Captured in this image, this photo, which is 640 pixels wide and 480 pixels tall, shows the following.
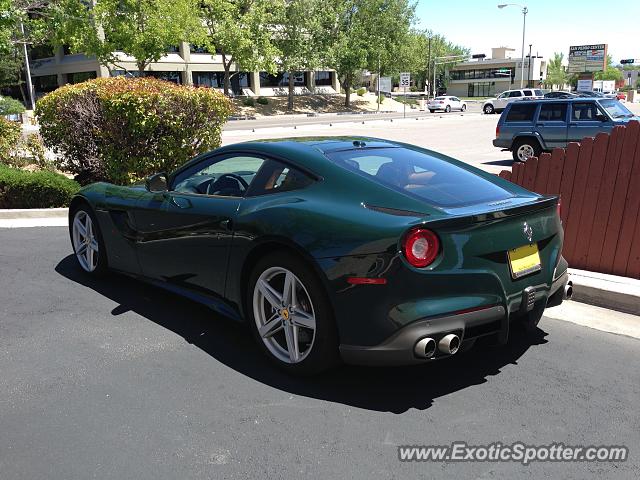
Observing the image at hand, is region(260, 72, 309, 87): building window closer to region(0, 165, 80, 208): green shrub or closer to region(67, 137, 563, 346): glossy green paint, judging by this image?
region(0, 165, 80, 208): green shrub


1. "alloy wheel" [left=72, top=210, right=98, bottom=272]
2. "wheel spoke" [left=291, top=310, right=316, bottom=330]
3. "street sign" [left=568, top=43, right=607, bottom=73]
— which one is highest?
"street sign" [left=568, top=43, right=607, bottom=73]

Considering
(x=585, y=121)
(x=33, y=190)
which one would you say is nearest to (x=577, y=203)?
(x=33, y=190)

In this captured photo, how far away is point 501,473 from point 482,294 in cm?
92

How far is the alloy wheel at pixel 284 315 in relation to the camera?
11.3ft

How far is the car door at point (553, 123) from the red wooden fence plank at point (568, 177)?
31.6 ft

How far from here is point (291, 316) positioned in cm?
349

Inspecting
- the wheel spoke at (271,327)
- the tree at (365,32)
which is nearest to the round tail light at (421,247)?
the wheel spoke at (271,327)

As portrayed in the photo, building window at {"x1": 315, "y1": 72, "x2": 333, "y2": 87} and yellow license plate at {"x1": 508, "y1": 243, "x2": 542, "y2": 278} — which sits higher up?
yellow license plate at {"x1": 508, "y1": 243, "x2": 542, "y2": 278}

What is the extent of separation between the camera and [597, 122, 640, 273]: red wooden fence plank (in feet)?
16.8

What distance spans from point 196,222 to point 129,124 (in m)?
6.28

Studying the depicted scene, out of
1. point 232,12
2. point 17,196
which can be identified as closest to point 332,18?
point 232,12

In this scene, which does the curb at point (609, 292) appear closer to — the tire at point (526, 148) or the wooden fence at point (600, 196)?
the wooden fence at point (600, 196)

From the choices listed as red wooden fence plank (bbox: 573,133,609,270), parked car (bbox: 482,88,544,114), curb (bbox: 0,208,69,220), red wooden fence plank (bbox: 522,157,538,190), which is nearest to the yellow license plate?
red wooden fence plank (bbox: 573,133,609,270)

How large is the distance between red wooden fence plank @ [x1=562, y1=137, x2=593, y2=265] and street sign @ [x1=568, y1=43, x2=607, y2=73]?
94975 millimetres
